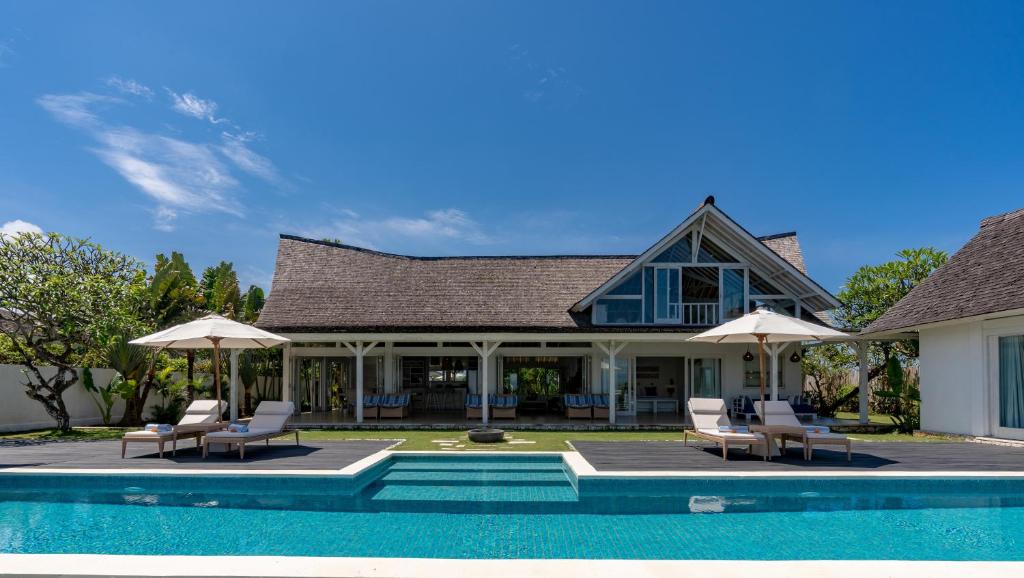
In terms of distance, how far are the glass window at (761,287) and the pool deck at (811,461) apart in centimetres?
655

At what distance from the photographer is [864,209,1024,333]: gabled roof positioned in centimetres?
1261

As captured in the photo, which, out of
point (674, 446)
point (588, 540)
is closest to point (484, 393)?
point (674, 446)

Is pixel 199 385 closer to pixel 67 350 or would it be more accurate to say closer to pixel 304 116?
pixel 67 350

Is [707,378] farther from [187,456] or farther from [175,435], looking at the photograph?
[175,435]

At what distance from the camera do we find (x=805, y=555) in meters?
5.53

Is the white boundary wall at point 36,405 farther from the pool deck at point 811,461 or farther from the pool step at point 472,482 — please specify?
the pool deck at point 811,461

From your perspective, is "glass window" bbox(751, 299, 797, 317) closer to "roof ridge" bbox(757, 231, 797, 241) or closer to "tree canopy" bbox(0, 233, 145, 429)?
"roof ridge" bbox(757, 231, 797, 241)

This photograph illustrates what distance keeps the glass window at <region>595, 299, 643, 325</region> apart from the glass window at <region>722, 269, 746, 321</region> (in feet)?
8.32

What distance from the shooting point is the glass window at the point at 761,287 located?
59.2ft

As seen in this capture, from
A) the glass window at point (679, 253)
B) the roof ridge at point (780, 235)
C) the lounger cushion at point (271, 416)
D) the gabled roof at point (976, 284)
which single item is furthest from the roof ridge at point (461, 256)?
the lounger cushion at point (271, 416)

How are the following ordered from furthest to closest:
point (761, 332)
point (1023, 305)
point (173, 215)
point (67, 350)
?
1. point (173, 215)
2. point (67, 350)
3. point (1023, 305)
4. point (761, 332)

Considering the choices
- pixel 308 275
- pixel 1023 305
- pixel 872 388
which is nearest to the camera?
pixel 1023 305

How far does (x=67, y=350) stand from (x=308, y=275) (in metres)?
7.20

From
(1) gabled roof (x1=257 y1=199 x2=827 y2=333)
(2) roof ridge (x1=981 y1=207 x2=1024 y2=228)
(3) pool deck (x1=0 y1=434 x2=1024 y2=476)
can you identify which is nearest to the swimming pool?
(3) pool deck (x1=0 y1=434 x2=1024 y2=476)
